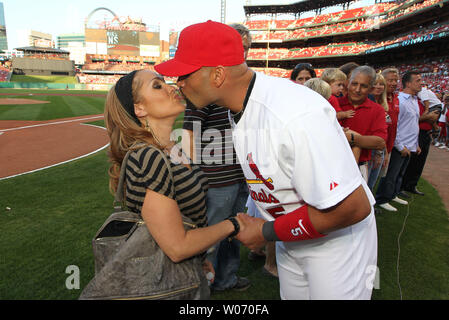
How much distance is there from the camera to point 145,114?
5.90ft

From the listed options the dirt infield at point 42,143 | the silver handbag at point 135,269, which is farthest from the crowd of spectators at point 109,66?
the silver handbag at point 135,269

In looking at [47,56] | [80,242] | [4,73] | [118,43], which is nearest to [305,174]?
[80,242]

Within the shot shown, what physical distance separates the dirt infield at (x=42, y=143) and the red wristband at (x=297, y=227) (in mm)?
7660

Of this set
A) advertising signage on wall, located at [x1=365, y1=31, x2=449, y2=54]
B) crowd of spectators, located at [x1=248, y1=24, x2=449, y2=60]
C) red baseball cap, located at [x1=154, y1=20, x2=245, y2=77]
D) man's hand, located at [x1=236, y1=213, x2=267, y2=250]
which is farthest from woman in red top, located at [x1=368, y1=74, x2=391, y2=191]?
crowd of spectators, located at [x1=248, y1=24, x2=449, y2=60]

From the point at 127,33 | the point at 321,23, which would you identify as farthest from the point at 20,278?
the point at 127,33

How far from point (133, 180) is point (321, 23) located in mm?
52513

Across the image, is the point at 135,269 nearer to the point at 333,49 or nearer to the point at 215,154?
the point at 215,154

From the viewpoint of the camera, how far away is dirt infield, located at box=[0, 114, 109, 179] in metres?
7.76

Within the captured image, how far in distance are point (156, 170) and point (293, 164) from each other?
2.38ft

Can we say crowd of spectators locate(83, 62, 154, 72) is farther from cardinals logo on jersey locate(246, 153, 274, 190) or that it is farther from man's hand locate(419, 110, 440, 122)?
cardinals logo on jersey locate(246, 153, 274, 190)

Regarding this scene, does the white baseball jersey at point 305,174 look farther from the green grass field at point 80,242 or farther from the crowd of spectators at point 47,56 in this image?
the crowd of spectators at point 47,56

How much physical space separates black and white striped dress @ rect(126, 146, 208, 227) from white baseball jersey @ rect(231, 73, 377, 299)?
0.36 m

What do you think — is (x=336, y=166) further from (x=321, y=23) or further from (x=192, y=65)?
(x=321, y=23)

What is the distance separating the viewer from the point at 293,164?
1.30 meters
